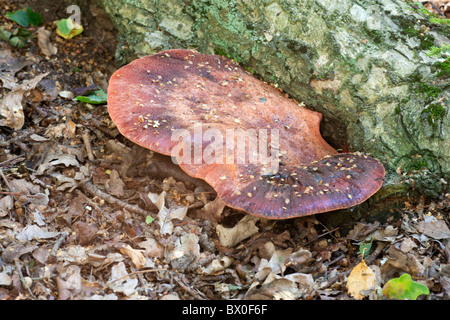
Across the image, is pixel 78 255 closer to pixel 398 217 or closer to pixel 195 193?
pixel 195 193

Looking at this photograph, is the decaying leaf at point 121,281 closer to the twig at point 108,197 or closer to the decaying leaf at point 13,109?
the twig at point 108,197

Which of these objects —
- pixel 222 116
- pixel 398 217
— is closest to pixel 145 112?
pixel 222 116

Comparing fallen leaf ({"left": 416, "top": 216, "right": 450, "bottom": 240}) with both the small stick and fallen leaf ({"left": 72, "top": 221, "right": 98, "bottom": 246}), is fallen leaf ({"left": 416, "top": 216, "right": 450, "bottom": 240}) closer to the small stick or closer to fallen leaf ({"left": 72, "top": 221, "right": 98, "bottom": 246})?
fallen leaf ({"left": 72, "top": 221, "right": 98, "bottom": 246})

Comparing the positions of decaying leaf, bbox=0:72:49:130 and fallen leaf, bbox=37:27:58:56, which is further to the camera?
fallen leaf, bbox=37:27:58:56

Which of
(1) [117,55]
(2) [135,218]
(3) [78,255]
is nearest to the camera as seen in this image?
(3) [78,255]

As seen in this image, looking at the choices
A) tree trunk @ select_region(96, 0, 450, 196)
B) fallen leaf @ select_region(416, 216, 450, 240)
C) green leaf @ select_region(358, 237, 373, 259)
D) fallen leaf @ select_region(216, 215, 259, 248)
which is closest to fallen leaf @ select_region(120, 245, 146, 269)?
fallen leaf @ select_region(216, 215, 259, 248)

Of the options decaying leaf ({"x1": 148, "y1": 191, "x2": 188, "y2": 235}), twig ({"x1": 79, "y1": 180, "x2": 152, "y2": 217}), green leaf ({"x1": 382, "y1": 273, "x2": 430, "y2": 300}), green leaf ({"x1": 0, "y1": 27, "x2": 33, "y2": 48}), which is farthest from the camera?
green leaf ({"x1": 0, "y1": 27, "x2": 33, "y2": 48})
